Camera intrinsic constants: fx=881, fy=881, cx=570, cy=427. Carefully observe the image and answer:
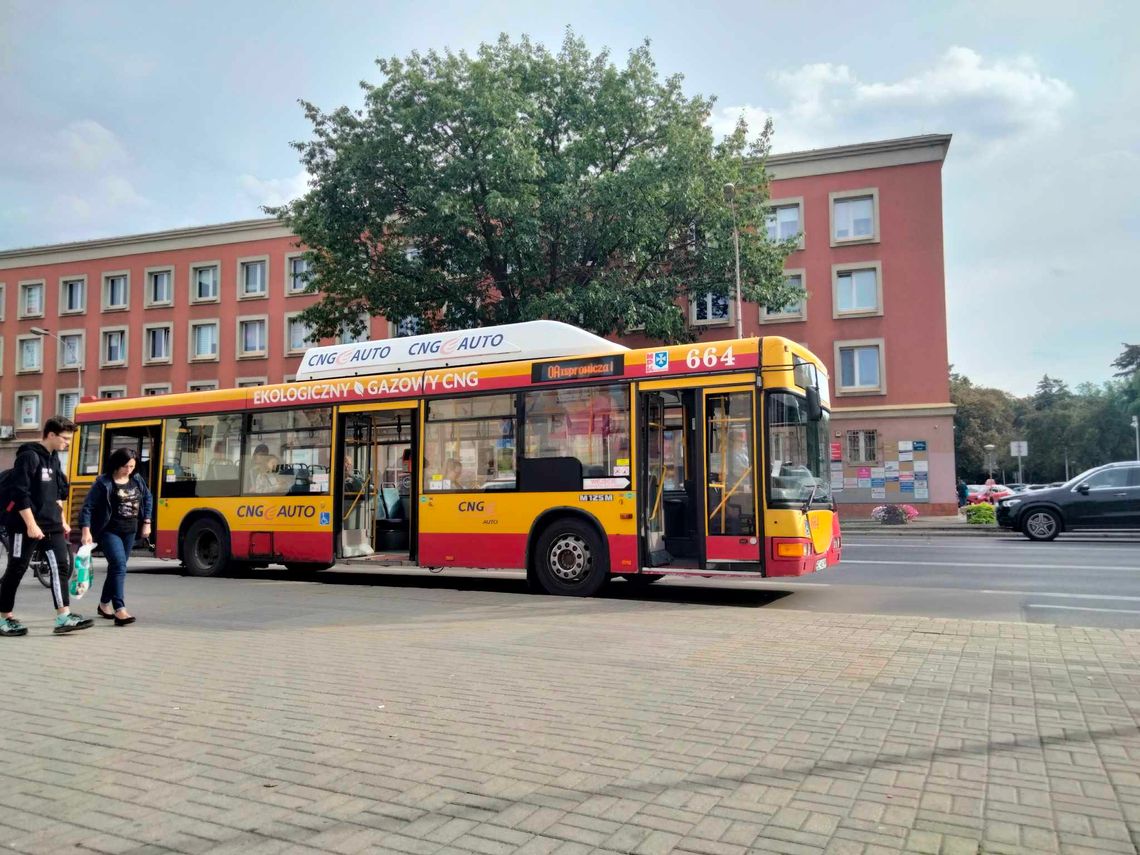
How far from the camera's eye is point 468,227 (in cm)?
2300

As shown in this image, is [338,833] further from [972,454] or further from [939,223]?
[972,454]

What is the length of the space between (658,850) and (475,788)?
3.18 ft

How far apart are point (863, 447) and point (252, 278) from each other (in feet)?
103

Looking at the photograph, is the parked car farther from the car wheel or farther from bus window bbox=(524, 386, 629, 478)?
bus window bbox=(524, 386, 629, 478)

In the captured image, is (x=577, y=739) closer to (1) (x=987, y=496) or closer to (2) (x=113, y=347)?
(1) (x=987, y=496)

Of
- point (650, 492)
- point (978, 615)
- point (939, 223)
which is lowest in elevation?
point (978, 615)

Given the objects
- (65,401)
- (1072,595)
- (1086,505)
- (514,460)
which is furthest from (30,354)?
(1072,595)

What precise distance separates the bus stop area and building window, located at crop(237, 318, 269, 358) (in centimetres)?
3971

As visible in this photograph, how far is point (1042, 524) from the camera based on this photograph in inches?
767

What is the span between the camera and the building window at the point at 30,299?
50281 millimetres

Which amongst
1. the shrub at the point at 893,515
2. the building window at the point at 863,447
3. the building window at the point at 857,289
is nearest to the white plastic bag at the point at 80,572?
the shrub at the point at 893,515

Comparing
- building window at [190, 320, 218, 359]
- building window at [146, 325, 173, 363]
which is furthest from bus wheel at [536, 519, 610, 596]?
building window at [146, 325, 173, 363]

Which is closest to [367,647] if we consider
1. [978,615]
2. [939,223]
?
[978,615]

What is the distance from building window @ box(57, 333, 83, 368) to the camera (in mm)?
49062
